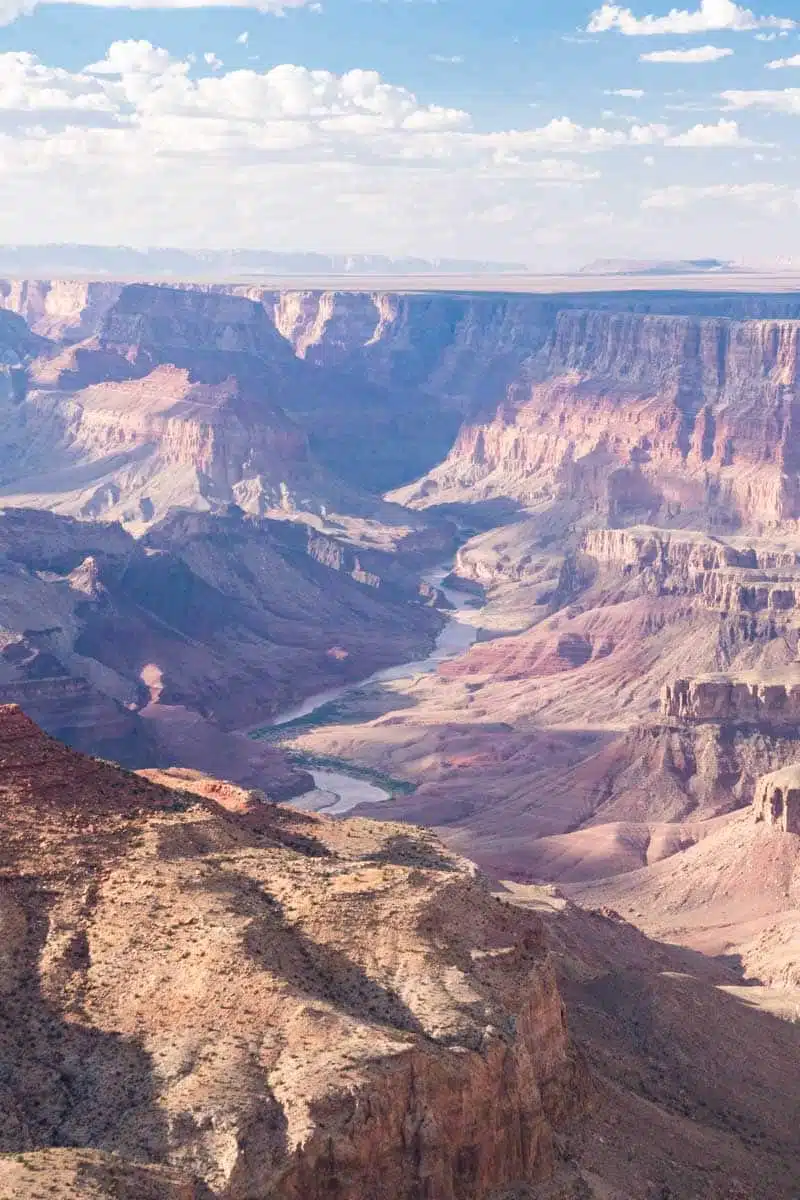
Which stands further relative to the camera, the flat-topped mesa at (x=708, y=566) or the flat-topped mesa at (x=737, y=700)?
the flat-topped mesa at (x=708, y=566)

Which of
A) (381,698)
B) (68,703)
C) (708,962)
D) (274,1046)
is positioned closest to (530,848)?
(708,962)

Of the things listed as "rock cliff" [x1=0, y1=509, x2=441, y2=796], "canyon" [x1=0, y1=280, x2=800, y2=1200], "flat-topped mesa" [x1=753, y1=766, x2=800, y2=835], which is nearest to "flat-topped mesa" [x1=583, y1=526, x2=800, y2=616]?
"canyon" [x1=0, y1=280, x2=800, y2=1200]

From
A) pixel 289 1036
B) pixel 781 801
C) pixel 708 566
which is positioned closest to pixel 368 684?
pixel 708 566

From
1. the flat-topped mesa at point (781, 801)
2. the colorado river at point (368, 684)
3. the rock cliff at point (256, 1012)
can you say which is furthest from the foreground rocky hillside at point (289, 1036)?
the colorado river at point (368, 684)

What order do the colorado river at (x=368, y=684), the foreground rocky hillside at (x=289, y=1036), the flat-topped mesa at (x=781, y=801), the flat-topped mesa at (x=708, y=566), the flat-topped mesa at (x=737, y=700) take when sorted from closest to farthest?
1. the foreground rocky hillside at (x=289, y=1036)
2. the flat-topped mesa at (x=781, y=801)
3. the flat-topped mesa at (x=737, y=700)
4. the colorado river at (x=368, y=684)
5. the flat-topped mesa at (x=708, y=566)

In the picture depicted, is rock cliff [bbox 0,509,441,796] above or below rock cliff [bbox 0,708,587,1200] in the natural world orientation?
below

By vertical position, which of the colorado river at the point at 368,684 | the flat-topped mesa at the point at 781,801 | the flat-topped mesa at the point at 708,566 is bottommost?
the colorado river at the point at 368,684

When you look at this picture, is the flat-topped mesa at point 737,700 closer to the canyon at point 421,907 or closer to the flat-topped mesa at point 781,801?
the canyon at point 421,907

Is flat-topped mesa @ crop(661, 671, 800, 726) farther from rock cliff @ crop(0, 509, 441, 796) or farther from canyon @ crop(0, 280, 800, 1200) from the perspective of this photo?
rock cliff @ crop(0, 509, 441, 796)
